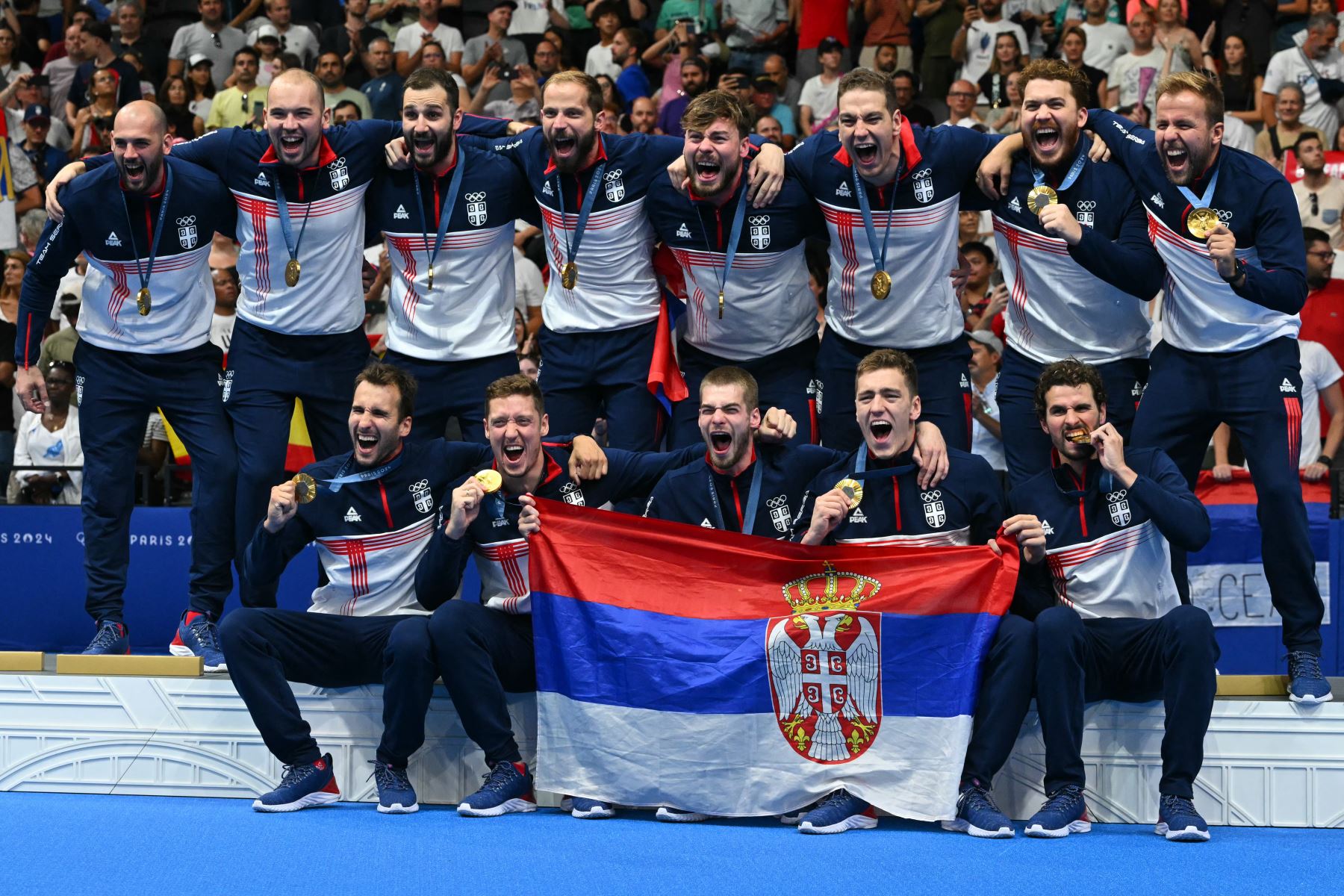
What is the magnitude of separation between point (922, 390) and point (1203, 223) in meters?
1.40

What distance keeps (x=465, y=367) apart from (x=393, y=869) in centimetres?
270

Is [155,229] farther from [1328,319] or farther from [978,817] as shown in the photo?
[1328,319]

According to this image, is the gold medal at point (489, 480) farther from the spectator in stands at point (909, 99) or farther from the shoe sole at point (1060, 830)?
the spectator in stands at point (909, 99)

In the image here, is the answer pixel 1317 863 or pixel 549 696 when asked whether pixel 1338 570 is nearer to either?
pixel 1317 863

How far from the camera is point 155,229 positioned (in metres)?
7.29

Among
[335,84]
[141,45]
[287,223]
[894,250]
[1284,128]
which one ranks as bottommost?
[894,250]

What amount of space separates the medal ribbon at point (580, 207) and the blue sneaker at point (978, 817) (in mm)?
2941

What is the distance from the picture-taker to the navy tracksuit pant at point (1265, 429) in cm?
645

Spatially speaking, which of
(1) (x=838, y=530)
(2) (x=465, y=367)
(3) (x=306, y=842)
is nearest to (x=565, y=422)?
(2) (x=465, y=367)

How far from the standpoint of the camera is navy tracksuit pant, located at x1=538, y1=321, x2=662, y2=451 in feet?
23.4

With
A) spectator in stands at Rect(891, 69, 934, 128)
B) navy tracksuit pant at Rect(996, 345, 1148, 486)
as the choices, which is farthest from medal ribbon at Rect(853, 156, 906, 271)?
spectator in stands at Rect(891, 69, 934, 128)

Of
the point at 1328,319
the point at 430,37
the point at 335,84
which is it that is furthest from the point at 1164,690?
the point at 430,37

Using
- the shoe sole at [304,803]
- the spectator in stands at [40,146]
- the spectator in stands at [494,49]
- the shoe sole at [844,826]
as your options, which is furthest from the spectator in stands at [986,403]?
the spectator in stands at [40,146]

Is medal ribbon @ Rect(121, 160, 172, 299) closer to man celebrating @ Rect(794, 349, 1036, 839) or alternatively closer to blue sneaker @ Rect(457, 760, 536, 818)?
blue sneaker @ Rect(457, 760, 536, 818)
